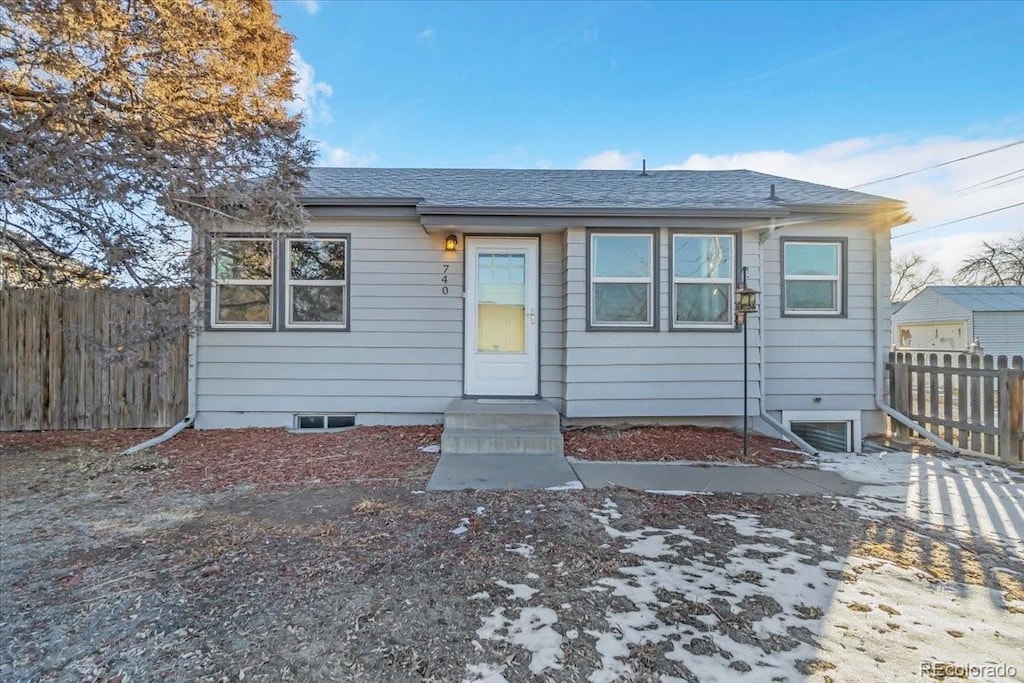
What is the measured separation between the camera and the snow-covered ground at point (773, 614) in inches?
70.1

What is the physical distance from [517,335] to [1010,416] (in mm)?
5517

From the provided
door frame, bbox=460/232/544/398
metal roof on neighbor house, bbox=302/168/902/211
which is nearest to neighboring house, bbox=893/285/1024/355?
metal roof on neighbor house, bbox=302/168/902/211

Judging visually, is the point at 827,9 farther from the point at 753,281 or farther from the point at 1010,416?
the point at 1010,416

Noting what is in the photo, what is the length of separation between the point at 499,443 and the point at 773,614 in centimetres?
323

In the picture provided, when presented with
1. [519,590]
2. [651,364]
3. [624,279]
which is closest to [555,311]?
[624,279]

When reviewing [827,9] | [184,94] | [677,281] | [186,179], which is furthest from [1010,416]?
[184,94]

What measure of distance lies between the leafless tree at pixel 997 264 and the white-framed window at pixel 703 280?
35929 mm

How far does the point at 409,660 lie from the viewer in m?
1.82

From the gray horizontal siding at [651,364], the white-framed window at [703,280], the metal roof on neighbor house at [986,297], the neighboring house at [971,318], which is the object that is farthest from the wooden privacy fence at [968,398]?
the metal roof on neighbor house at [986,297]

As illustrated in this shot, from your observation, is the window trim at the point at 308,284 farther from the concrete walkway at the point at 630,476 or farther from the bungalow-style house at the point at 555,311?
the concrete walkway at the point at 630,476

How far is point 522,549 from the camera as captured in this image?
275 centimetres

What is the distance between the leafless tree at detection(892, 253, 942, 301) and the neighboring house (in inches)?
596

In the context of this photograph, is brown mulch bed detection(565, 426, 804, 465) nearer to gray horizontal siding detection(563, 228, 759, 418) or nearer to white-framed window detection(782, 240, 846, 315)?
gray horizontal siding detection(563, 228, 759, 418)

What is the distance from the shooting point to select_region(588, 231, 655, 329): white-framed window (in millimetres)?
6066
